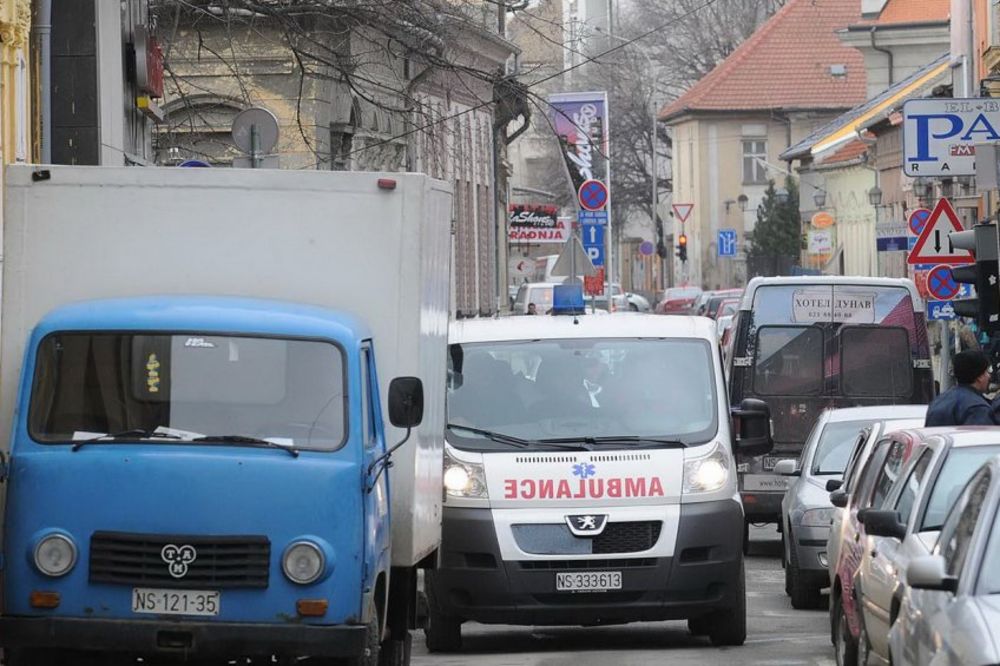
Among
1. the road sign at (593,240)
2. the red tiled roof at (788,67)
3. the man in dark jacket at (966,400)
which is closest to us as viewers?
the man in dark jacket at (966,400)

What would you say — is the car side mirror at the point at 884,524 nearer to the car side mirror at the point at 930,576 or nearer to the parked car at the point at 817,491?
the car side mirror at the point at 930,576

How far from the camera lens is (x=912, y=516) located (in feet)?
33.0

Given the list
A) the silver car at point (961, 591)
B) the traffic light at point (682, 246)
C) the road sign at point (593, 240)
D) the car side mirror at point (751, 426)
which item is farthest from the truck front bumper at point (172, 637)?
the traffic light at point (682, 246)

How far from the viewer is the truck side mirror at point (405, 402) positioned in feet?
35.0

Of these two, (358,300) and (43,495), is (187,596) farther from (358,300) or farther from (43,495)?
(358,300)

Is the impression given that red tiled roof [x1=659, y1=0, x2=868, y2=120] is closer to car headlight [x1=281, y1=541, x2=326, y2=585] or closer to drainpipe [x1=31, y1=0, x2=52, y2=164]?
drainpipe [x1=31, y1=0, x2=52, y2=164]

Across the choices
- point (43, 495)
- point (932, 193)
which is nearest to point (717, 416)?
point (43, 495)

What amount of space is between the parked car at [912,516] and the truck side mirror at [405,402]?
2201 mm

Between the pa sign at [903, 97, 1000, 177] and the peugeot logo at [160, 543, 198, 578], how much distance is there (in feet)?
43.7

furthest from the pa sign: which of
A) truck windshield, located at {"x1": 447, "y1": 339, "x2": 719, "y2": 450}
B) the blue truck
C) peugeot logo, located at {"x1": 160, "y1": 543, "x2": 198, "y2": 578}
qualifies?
peugeot logo, located at {"x1": 160, "y1": 543, "x2": 198, "y2": 578}

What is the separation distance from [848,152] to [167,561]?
56.9 metres

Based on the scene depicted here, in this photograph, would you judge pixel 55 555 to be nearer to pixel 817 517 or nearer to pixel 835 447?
pixel 817 517

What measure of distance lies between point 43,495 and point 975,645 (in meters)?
4.53

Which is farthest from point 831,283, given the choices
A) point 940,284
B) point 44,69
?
A: point 940,284
